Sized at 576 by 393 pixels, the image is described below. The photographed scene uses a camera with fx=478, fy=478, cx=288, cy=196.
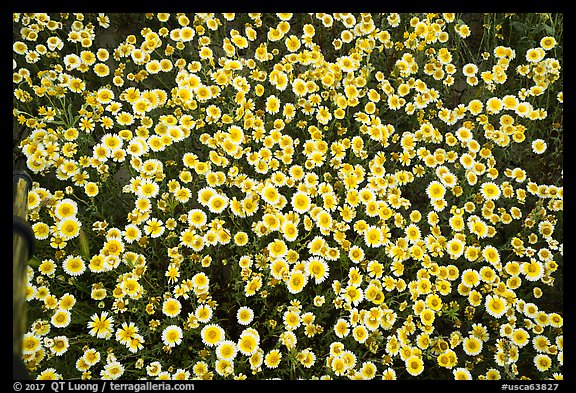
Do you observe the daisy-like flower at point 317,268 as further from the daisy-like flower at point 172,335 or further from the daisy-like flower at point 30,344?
the daisy-like flower at point 30,344

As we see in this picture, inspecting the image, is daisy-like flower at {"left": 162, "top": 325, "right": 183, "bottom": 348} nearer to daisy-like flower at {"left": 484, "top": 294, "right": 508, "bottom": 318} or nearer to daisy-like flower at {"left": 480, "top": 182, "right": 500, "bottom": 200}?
daisy-like flower at {"left": 484, "top": 294, "right": 508, "bottom": 318}

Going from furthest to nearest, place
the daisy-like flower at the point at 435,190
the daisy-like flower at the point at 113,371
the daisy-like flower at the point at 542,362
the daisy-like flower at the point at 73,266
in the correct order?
1. the daisy-like flower at the point at 435,190
2. the daisy-like flower at the point at 73,266
3. the daisy-like flower at the point at 542,362
4. the daisy-like flower at the point at 113,371

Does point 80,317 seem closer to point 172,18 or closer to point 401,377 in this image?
point 401,377

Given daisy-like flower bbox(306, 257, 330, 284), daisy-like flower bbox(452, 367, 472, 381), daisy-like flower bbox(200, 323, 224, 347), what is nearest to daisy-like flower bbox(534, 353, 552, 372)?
daisy-like flower bbox(452, 367, 472, 381)

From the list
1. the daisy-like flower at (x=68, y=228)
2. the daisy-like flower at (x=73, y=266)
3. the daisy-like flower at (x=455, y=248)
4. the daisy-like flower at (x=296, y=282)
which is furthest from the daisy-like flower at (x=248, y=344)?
the daisy-like flower at (x=455, y=248)

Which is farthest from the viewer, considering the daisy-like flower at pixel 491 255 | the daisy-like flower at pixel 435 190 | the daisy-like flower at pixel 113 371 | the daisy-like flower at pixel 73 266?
the daisy-like flower at pixel 435 190

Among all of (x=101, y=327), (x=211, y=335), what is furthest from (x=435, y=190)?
(x=101, y=327)
